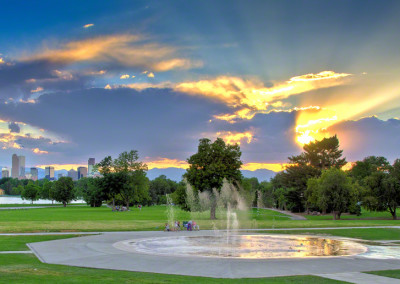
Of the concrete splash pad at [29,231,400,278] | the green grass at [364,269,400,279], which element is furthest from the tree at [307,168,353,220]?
the green grass at [364,269,400,279]

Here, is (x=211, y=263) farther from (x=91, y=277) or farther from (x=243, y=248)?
(x=243, y=248)

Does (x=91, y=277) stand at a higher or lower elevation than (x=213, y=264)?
higher

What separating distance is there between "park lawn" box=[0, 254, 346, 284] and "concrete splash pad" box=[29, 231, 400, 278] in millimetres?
865

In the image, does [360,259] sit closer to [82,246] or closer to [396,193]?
[82,246]

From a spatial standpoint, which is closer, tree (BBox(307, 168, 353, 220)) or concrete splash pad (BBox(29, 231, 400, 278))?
concrete splash pad (BBox(29, 231, 400, 278))

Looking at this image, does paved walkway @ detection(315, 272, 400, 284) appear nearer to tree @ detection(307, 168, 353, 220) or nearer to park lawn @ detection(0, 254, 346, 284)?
park lawn @ detection(0, 254, 346, 284)

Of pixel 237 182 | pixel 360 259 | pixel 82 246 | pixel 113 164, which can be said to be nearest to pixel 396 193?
pixel 237 182

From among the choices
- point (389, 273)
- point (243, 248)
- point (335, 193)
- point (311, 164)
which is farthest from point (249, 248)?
point (311, 164)

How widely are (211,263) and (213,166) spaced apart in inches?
1671

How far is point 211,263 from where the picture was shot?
58.0ft

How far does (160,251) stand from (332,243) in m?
12.7

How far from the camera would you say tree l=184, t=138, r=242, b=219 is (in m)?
59.9

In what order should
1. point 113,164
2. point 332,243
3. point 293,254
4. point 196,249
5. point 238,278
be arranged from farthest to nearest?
point 113,164 → point 332,243 → point 196,249 → point 293,254 → point 238,278

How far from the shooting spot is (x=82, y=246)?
23922 mm
